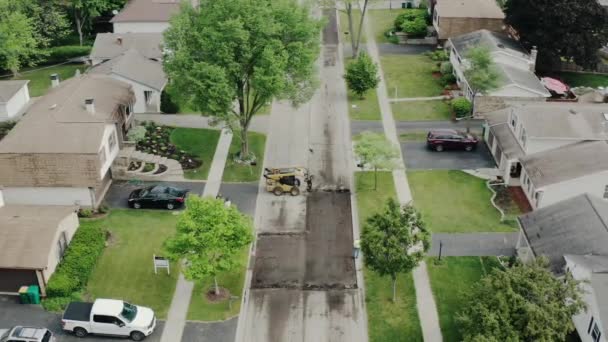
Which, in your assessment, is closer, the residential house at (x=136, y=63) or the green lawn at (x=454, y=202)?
the green lawn at (x=454, y=202)

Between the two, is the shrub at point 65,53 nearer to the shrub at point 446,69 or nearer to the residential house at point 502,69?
the shrub at point 446,69

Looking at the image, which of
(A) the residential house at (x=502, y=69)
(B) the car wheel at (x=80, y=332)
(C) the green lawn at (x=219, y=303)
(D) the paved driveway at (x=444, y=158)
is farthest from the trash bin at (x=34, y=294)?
(A) the residential house at (x=502, y=69)

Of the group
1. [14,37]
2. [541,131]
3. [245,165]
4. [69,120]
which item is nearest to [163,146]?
[245,165]

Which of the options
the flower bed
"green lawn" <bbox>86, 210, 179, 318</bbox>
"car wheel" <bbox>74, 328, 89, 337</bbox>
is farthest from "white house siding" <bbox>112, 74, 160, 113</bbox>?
"car wheel" <bbox>74, 328, 89, 337</bbox>

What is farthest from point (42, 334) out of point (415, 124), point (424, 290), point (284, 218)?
point (415, 124)

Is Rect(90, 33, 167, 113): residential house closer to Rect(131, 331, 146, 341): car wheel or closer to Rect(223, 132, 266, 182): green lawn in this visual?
Rect(223, 132, 266, 182): green lawn

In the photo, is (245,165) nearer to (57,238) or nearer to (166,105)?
(166,105)

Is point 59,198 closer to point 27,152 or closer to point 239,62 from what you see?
point 27,152
